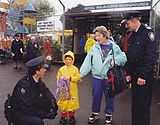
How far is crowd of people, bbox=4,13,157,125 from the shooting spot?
413 centimetres

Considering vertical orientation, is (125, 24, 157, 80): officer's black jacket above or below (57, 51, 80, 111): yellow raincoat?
above

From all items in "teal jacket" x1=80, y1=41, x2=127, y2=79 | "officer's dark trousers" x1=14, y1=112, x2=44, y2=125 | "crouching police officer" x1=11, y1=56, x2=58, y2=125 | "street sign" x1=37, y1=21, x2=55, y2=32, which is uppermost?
"street sign" x1=37, y1=21, x2=55, y2=32

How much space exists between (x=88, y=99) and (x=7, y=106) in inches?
163

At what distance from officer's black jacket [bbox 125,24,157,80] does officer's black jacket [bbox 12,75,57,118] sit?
1.35 m

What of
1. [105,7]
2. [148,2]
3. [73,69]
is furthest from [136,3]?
[73,69]

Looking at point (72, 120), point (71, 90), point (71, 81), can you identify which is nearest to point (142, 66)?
point (71, 81)

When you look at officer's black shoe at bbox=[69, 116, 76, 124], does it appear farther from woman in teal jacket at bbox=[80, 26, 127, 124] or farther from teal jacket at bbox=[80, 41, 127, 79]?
teal jacket at bbox=[80, 41, 127, 79]

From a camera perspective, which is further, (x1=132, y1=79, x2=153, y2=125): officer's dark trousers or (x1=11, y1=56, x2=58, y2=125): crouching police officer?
(x1=132, y1=79, x2=153, y2=125): officer's dark trousers

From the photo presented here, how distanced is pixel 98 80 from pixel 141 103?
1.28m

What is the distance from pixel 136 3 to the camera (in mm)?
13898

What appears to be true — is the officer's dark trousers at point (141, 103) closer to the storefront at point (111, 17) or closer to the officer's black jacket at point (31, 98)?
the officer's black jacket at point (31, 98)

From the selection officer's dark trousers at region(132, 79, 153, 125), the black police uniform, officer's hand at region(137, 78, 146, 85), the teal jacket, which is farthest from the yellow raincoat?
officer's hand at region(137, 78, 146, 85)

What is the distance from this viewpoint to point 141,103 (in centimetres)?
466

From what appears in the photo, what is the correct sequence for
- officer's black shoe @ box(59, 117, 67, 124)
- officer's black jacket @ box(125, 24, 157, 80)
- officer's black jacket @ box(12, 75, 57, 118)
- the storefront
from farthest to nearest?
the storefront
officer's black shoe @ box(59, 117, 67, 124)
officer's black jacket @ box(125, 24, 157, 80)
officer's black jacket @ box(12, 75, 57, 118)
